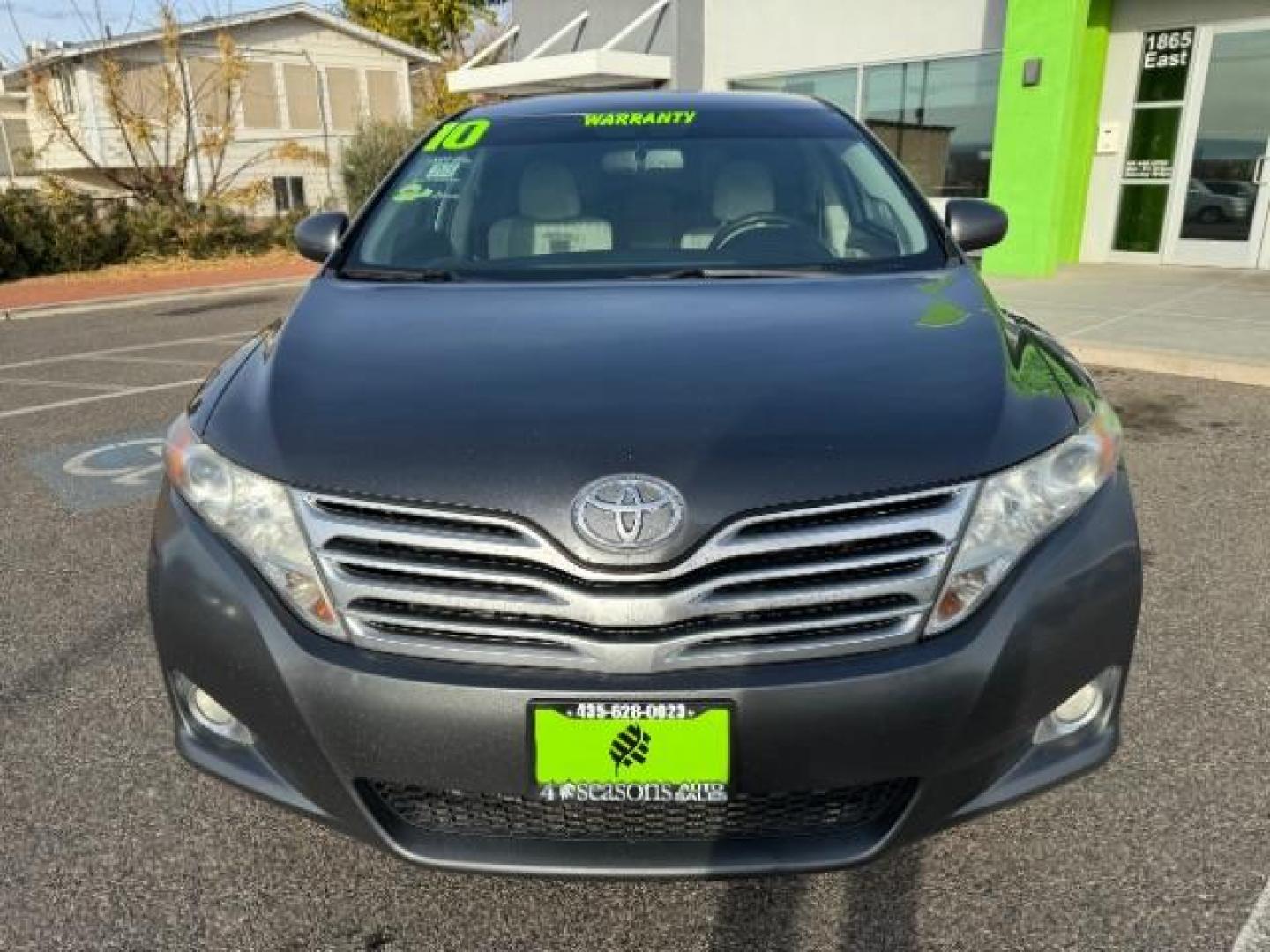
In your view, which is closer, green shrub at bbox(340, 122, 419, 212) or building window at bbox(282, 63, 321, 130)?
green shrub at bbox(340, 122, 419, 212)

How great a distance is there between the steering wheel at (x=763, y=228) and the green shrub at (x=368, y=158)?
59.3 feet

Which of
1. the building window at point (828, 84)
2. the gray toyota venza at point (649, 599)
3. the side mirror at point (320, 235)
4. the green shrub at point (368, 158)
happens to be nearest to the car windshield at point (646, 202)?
the side mirror at point (320, 235)

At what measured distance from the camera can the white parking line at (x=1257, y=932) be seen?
177 centimetres

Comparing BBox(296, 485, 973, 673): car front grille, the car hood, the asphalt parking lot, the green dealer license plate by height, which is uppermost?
the car hood

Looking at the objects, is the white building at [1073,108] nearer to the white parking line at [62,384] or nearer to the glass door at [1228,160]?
the glass door at [1228,160]

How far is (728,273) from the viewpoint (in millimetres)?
2525

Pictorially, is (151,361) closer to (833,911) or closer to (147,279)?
(147,279)

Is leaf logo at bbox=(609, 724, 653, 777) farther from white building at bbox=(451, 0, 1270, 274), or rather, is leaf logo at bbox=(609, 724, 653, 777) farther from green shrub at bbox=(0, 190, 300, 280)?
green shrub at bbox=(0, 190, 300, 280)

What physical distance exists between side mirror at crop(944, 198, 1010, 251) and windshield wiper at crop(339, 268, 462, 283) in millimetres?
1494

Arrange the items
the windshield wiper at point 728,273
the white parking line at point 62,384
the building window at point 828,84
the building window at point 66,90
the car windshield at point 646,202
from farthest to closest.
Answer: the building window at point 66,90 < the building window at point 828,84 < the white parking line at point 62,384 < the car windshield at point 646,202 < the windshield wiper at point 728,273

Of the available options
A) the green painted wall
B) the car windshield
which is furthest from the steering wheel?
the green painted wall

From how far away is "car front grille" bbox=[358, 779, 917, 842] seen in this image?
1611 millimetres

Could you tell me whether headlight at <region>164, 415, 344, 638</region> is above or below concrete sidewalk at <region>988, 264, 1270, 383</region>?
above

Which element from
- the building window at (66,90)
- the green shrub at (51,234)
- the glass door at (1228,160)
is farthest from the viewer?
the building window at (66,90)
